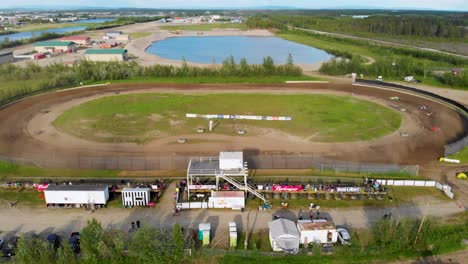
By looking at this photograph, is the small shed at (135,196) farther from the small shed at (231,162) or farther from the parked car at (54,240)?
the small shed at (231,162)

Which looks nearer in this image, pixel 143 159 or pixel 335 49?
pixel 143 159

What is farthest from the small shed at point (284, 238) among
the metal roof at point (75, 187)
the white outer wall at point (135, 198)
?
the metal roof at point (75, 187)

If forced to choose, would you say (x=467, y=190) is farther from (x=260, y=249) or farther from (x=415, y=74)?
(x=415, y=74)

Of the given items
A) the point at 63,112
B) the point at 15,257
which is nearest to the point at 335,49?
the point at 63,112

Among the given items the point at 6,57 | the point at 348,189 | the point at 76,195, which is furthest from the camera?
the point at 6,57

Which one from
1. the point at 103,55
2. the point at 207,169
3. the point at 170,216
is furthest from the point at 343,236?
the point at 103,55

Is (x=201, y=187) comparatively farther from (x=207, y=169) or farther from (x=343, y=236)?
(x=343, y=236)
